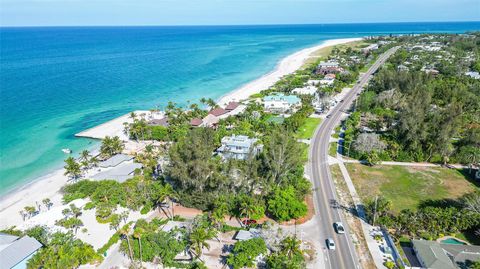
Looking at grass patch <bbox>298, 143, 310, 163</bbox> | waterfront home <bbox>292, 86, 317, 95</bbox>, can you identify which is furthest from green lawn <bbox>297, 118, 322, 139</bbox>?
waterfront home <bbox>292, 86, 317, 95</bbox>

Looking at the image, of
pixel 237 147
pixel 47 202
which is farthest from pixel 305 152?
pixel 47 202

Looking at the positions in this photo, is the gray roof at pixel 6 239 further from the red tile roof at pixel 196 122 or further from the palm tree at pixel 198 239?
the red tile roof at pixel 196 122

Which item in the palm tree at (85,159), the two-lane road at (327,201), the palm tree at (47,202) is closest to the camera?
the two-lane road at (327,201)

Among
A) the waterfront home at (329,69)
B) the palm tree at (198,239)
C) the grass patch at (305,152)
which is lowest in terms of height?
the grass patch at (305,152)

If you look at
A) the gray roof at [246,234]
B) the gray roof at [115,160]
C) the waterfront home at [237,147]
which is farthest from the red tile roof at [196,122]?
the gray roof at [246,234]

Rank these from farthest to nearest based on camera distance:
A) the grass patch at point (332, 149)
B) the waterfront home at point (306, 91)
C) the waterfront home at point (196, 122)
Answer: the waterfront home at point (306, 91) → the waterfront home at point (196, 122) → the grass patch at point (332, 149)

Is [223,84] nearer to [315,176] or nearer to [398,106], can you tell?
[398,106]

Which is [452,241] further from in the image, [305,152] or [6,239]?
[6,239]

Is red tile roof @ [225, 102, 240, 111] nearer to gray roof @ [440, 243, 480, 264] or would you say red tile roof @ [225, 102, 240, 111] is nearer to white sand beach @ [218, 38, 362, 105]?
white sand beach @ [218, 38, 362, 105]

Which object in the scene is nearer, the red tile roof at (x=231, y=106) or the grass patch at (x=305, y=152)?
the grass patch at (x=305, y=152)
